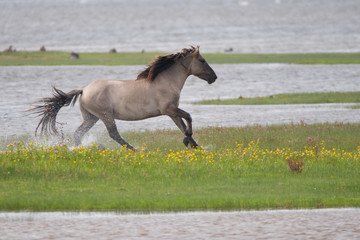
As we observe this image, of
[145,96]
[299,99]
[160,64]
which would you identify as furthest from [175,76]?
[299,99]

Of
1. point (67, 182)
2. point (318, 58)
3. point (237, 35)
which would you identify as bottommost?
point (67, 182)

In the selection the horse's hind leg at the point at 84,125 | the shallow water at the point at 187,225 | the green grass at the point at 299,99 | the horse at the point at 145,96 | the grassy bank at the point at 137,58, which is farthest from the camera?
the grassy bank at the point at 137,58

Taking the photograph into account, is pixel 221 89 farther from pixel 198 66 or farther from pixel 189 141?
pixel 189 141

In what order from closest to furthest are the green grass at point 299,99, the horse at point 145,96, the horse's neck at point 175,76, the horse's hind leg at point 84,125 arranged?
the horse at point 145,96 < the horse's neck at point 175,76 < the horse's hind leg at point 84,125 < the green grass at point 299,99

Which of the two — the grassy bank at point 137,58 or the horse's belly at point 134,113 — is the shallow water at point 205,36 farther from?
the horse's belly at point 134,113

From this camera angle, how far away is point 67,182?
13188 mm

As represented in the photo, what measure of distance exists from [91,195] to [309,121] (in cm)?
1194

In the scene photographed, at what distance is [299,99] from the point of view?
28.6 m

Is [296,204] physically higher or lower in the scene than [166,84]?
lower

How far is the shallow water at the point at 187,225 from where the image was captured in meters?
9.86

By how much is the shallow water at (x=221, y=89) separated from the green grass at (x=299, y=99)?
3.14ft

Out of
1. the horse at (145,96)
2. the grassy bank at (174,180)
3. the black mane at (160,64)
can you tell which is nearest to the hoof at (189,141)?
the horse at (145,96)

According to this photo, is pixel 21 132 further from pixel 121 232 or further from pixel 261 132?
pixel 121 232

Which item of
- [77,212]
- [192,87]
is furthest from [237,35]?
[77,212]
